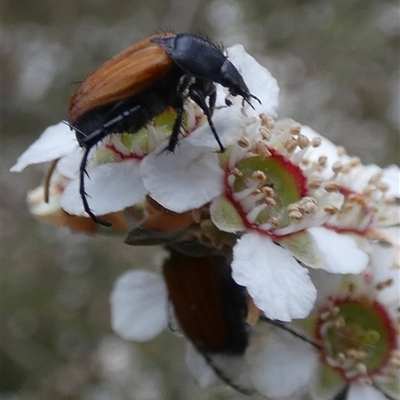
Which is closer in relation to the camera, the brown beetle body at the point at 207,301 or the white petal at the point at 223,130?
the white petal at the point at 223,130

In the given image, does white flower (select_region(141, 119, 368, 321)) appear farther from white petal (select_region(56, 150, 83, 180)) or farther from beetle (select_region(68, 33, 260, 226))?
white petal (select_region(56, 150, 83, 180))

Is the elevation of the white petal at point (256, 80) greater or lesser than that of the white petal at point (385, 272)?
greater

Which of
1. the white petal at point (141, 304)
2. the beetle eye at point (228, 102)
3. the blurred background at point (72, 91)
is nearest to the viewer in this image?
the beetle eye at point (228, 102)

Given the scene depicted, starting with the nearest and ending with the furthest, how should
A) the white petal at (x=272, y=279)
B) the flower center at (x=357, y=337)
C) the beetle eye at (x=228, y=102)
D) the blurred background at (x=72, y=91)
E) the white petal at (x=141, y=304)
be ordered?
the white petal at (x=272, y=279)
the beetle eye at (x=228, y=102)
the flower center at (x=357, y=337)
the white petal at (x=141, y=304)
the blurred background at (x=72, y=91)

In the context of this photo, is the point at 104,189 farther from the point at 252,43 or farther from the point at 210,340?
the point at 252,43

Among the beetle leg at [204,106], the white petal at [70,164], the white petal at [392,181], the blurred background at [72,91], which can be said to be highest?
the beetle leg at [204,106]

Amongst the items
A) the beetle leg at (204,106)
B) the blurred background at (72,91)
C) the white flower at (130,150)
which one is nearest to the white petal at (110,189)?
the white flower at (130,150)

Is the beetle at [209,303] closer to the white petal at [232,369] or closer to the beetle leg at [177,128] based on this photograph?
the white petal at [232,369]

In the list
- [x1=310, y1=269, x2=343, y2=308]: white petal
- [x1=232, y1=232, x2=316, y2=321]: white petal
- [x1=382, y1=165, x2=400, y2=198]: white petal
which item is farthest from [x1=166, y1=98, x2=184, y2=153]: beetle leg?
[x1=382, y1=165, x2=400, y2=198]: white petal
